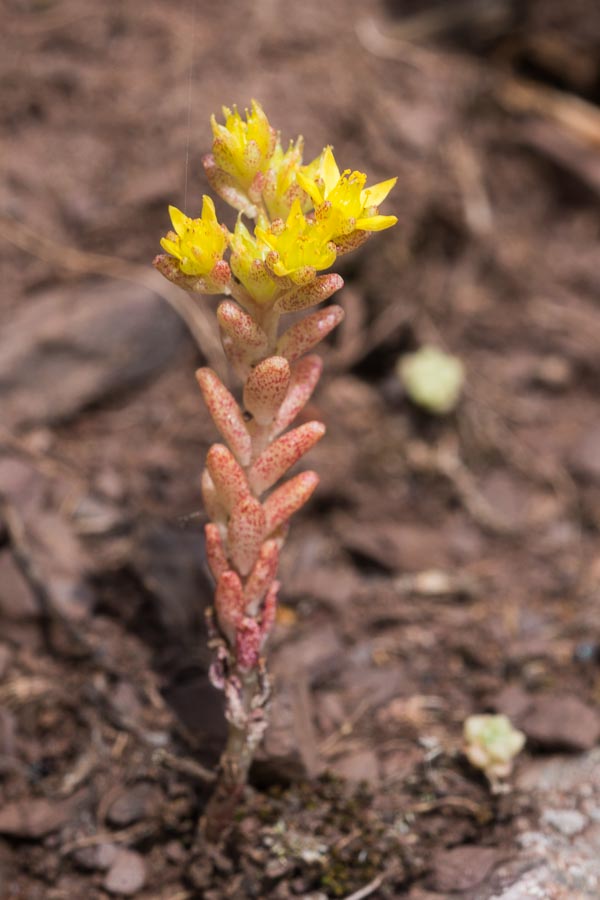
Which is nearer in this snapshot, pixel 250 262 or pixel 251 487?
pixel 250 262

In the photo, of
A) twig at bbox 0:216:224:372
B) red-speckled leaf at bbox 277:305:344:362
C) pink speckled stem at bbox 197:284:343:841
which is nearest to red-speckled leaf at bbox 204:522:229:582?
pink speckled stem at bbox 197:284:343:841

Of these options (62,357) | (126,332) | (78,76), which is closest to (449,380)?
(126,332)

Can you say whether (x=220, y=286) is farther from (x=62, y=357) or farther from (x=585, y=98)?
(x=585, y=98)

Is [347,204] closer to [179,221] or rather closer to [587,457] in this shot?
[179,221]

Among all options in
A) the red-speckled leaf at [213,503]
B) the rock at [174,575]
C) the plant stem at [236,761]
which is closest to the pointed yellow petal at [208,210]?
the red-speckled leaf at [213,503]

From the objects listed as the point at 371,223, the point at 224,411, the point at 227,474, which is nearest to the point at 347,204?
the point at 371,223

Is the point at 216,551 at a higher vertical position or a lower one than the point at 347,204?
lower
